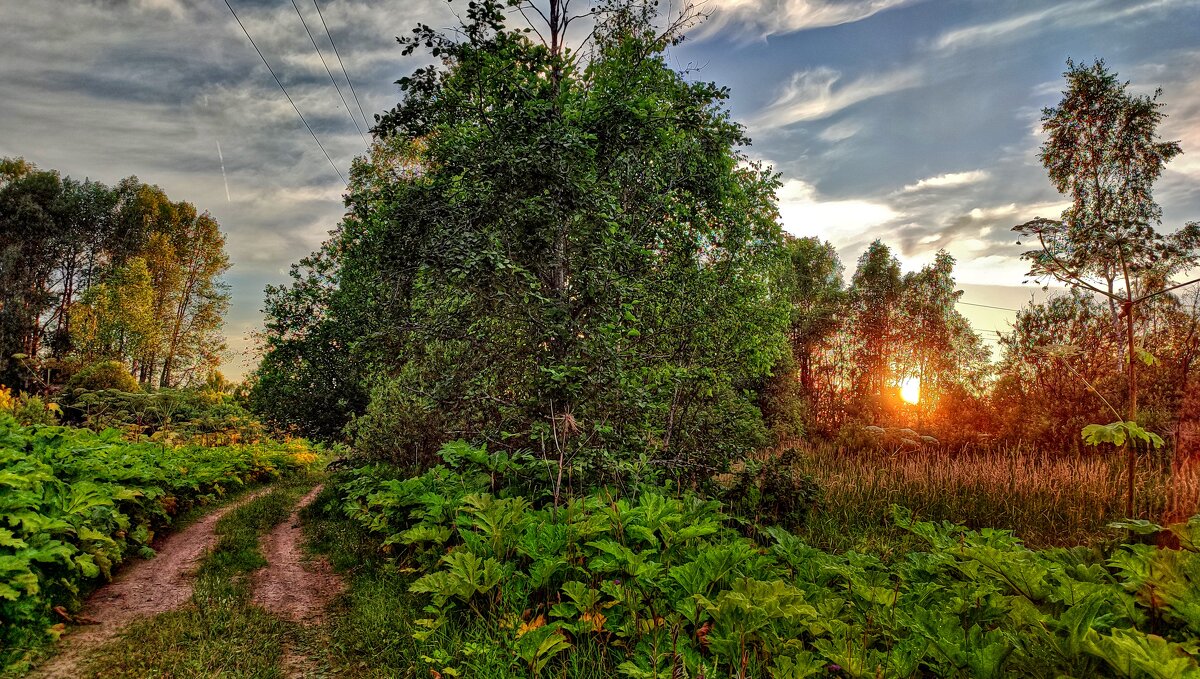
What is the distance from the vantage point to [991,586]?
2.62 m

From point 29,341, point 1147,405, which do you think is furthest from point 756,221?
point 29,341

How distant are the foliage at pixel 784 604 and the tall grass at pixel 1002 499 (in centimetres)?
354

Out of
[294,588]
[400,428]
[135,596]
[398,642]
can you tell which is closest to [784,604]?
[398,642]

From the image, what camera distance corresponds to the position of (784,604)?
2.81 metres

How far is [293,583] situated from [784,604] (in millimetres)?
5627

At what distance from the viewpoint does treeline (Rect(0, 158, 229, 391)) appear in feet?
91.7

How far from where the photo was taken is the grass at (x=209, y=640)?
3.70m

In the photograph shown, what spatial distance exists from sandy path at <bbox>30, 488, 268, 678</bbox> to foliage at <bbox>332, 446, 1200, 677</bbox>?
2521 mm

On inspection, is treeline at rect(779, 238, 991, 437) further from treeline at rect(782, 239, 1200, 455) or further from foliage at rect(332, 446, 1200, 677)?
foliage at rect(332, 446, 1200, 677)

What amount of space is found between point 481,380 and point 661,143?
3.89m

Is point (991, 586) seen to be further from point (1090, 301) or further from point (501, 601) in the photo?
point (1090, 301)

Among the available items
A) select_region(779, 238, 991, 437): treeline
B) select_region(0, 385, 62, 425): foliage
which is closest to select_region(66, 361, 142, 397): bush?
select_region(0, 385, 62, 425): foliage

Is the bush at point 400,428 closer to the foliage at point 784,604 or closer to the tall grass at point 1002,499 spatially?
the foliage at point 784,604

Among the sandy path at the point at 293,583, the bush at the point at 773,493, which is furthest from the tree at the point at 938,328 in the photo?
the sandy path at the point at 293,583
